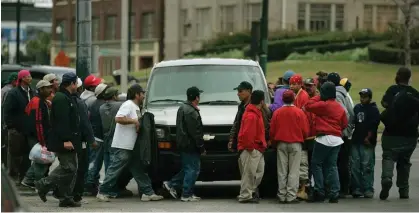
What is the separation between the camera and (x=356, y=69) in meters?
54.3

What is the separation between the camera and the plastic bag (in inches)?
688

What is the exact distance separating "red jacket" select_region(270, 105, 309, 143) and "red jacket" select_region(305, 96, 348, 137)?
0.23m

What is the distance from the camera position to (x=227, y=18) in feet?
268

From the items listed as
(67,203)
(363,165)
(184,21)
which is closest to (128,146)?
(67,203)

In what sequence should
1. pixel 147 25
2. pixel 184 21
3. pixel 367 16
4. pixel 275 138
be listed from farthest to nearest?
pixel 147 25
pixel 184 21
pixel 367 16
pixel 275 138

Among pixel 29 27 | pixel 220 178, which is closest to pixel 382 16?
pixel 220 178

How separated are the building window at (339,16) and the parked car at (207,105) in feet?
191

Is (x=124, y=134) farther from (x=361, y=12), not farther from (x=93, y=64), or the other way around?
(x=361, y=12)

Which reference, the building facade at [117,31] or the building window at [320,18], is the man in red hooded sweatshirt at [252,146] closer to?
the building window at [320,18]

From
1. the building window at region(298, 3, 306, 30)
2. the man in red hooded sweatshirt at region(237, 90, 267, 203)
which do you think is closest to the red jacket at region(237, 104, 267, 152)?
the man in red hooded sweatshirt at region(237, 90, 267, 203)

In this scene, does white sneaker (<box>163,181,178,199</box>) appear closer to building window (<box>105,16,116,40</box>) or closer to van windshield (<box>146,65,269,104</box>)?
van windshield (<box>146,65,269,104</box>)

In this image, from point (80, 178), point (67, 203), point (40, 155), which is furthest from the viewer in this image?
point (40, 155)

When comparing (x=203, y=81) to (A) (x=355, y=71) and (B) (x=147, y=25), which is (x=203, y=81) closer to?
(A) (x=355, y=71)

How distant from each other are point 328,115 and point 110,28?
78.1 metres
